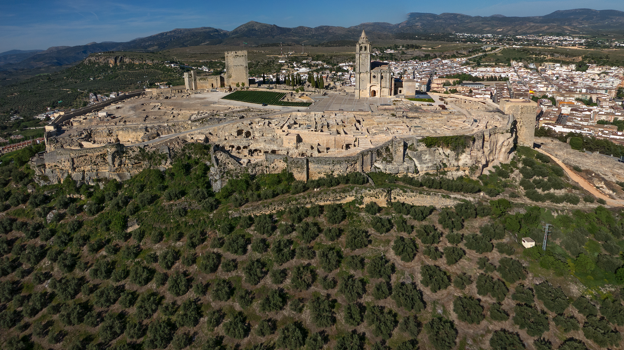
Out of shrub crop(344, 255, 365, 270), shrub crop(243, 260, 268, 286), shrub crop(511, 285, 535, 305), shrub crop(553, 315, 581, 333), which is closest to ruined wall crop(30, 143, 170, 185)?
shrub crop(243, 260, 268, 286)

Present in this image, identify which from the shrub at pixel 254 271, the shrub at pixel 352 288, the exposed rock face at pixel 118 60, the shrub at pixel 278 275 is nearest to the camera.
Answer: the shrub at pixel 352 288

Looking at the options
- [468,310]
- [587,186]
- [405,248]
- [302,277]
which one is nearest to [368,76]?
[587,186]

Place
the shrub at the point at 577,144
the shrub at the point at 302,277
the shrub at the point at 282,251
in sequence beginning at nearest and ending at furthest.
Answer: the shrub at the point at 302,277 < the shrub at the point at 282,251 < the shrub at the point at 577,144

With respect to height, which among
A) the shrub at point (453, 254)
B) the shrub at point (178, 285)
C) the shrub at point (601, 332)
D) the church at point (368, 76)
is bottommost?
the shrub at point (601, 332)

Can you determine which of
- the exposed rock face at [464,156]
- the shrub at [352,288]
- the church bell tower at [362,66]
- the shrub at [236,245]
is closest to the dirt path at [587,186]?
the exposed rock face at [464,156]

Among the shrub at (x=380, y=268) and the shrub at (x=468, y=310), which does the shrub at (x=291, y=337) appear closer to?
the shrub at (x=380, y=268)

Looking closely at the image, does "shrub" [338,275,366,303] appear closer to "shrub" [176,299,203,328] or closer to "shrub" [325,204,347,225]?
"shrub" [325,204,347,225]

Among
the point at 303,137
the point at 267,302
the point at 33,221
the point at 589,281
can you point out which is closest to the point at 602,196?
the point at 589,281

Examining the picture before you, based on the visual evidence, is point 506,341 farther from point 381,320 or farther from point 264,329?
point 264,329
